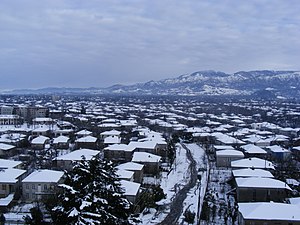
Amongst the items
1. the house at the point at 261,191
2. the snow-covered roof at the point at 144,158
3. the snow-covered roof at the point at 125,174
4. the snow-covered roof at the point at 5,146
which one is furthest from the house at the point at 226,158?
the snow-covered roof at the point at 5,146

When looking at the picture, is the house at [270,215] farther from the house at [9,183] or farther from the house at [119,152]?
the house at [119,152]

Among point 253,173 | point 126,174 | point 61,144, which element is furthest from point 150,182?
point 61,144

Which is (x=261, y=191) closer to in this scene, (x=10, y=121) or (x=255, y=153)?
(x=255, y=153)

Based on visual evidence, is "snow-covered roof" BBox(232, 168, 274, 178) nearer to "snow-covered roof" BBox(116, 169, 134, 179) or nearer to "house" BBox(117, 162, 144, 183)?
"house" BBox(117, 162, 144, 183)

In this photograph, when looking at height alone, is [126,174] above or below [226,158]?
above

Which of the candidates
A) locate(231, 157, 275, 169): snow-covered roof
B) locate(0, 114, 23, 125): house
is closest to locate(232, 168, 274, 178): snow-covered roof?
locate(231, 157, 275, 169): snow-covered roof

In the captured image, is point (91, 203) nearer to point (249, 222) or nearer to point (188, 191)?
point (249, 222)

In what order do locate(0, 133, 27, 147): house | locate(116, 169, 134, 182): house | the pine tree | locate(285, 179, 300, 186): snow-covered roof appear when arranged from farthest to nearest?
1. locate(0, 133, 27, 147): house
2. locate(285, 179, 300, 186): snow-covered roof
3. locate(116, 169, 134, 182): house
4. the pine tree
